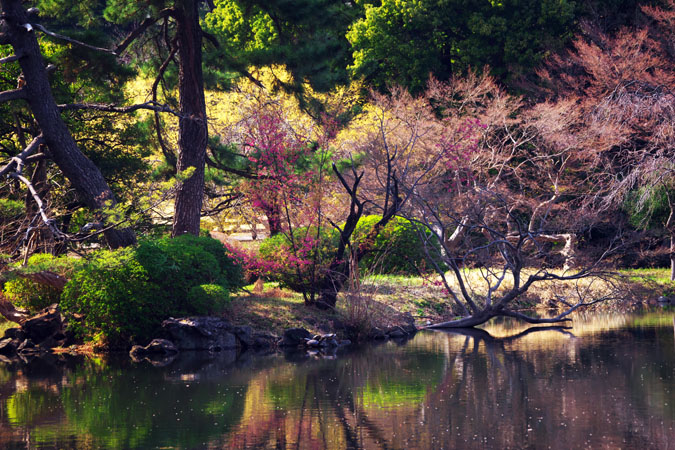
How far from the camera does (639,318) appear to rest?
17234mm

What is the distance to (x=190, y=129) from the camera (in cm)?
1669

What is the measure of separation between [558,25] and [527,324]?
1546 centimetres

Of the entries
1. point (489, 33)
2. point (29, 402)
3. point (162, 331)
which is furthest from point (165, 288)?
point (489, 33)

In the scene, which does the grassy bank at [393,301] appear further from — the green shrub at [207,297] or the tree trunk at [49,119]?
the tree trunk at [49,119]

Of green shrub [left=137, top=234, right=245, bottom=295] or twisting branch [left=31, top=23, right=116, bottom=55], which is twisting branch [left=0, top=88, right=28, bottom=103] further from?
green shrub [left=137, top=234, right=245, bottom=295]

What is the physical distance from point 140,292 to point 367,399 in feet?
18.4

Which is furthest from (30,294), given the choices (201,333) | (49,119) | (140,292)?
(201,333)

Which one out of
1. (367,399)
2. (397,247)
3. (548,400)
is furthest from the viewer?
(397,247)

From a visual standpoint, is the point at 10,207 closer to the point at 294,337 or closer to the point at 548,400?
the point at 294,337

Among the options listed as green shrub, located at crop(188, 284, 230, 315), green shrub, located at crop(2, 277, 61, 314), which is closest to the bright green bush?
green shrub, located at crop(188, 284, 230, 315)

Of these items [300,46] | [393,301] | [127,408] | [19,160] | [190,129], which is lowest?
[127,408]

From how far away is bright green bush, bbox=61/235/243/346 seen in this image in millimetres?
13094

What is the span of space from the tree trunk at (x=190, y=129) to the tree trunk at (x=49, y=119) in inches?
88.9

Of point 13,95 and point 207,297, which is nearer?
point 207,297
